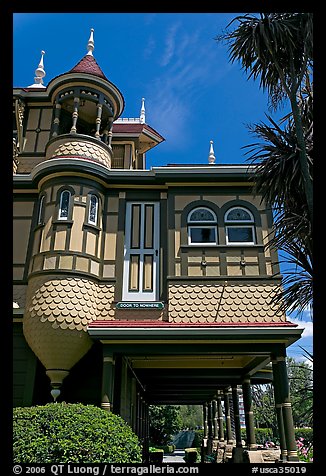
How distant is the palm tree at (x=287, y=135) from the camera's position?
651cm

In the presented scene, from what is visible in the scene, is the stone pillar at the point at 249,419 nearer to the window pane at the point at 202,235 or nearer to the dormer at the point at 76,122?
the window pane at the point at 202,235

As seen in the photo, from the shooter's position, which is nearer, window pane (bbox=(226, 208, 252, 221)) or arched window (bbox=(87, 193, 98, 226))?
arched window (bbox=(87, 193, 98, 226))

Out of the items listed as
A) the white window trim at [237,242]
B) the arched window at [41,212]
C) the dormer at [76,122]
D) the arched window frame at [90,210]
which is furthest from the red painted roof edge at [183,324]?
the dormer at [76,122]

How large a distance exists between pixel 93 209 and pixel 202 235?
11.7ft

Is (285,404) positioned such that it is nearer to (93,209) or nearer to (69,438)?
(69,438)

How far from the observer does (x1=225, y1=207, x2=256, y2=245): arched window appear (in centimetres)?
1287

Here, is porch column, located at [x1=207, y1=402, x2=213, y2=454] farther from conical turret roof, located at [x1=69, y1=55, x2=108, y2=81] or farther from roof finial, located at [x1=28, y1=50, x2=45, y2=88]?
roof finial, located at [x1=28, y1=50, x2=45, y2=88]

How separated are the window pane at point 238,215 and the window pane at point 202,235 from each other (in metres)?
0.74

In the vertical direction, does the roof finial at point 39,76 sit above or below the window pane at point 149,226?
above

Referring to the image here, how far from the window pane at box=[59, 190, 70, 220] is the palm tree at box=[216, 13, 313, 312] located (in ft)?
23.3

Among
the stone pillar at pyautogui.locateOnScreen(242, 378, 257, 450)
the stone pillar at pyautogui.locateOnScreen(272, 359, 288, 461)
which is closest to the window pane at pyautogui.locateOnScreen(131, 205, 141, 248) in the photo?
the stone pillar at pyautogui.locateOnScreen(272, 359, 288, 461)
